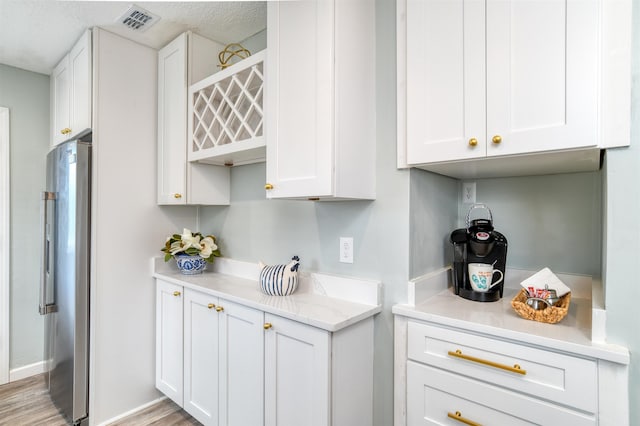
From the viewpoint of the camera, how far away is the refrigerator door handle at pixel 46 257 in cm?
220

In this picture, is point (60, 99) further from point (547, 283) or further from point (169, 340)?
point (547, 283)

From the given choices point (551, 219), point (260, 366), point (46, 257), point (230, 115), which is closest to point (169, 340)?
point (260, 366)

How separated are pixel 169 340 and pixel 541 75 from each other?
91.1 inches

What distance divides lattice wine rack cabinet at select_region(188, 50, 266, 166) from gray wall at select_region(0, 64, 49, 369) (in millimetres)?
1591

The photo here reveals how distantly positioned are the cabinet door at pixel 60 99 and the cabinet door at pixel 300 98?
5.65 ft

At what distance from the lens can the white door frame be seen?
2.59m

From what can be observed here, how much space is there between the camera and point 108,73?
208 cm

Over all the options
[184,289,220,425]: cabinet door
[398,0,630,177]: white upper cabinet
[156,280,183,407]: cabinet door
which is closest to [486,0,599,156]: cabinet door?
[398,0,630,177]: white upper cabinet

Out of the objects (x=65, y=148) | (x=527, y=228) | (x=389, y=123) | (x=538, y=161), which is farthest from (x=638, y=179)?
(x=65, y=148)

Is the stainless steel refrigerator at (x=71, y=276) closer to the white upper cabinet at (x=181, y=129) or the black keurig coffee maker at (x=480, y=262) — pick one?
the white upper cabinet at (x=181, y=129)

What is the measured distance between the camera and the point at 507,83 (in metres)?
1.17

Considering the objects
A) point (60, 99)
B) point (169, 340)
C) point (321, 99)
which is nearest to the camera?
point (321, 99)

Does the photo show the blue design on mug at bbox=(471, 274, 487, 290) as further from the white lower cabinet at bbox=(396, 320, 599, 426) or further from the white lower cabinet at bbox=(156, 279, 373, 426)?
the white lower cabinet at bbox=(156, 279, 373, 426)

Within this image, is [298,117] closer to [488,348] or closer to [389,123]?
[389,123]
